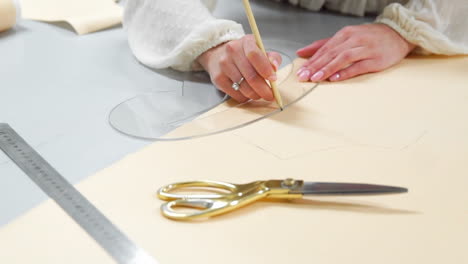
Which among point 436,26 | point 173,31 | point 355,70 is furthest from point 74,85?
point 436,26

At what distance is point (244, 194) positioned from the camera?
0.42 metres

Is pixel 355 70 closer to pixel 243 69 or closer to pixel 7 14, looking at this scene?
pixel 243 69

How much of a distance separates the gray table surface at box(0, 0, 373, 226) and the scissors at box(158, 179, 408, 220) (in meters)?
0.12

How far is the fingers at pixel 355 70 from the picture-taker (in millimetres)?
638

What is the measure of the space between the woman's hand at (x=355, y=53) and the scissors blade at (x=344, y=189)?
0.82ft

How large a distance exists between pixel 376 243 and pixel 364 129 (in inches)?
6.8

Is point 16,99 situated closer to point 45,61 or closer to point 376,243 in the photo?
point 45,61

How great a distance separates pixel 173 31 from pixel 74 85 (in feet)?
0.51

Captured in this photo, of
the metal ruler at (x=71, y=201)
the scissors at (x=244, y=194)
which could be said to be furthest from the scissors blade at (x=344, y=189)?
the metal ruler at (x=71, y=201)

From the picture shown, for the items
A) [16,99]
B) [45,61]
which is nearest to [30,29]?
[45,61]

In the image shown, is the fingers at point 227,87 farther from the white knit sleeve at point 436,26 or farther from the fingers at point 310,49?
the white knit sleeve at point 436,26

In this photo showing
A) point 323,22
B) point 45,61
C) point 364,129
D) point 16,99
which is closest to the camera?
point 364,129

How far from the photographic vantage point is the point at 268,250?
38 cm

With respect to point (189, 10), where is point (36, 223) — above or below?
below
